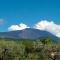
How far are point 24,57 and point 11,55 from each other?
5.93 ft

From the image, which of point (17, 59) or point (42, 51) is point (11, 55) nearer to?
point (17, 59)

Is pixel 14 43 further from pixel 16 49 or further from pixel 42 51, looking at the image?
pixel 42 51

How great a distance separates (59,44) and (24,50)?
16.4 feet

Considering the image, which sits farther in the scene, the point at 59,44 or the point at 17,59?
the point at 59,44

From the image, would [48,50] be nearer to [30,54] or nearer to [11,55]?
[30,54]

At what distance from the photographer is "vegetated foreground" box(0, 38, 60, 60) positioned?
3650 cm

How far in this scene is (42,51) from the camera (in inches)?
1478

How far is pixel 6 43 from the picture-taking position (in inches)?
1475

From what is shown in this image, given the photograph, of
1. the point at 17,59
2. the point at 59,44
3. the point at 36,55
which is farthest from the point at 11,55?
the point at 59,44

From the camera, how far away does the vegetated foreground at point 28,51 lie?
120 feet

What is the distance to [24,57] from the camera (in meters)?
37.1

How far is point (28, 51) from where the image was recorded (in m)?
37.9

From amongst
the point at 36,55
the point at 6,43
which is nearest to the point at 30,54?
the point at 36,55

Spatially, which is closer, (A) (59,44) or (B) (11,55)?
(B) (11,55)
